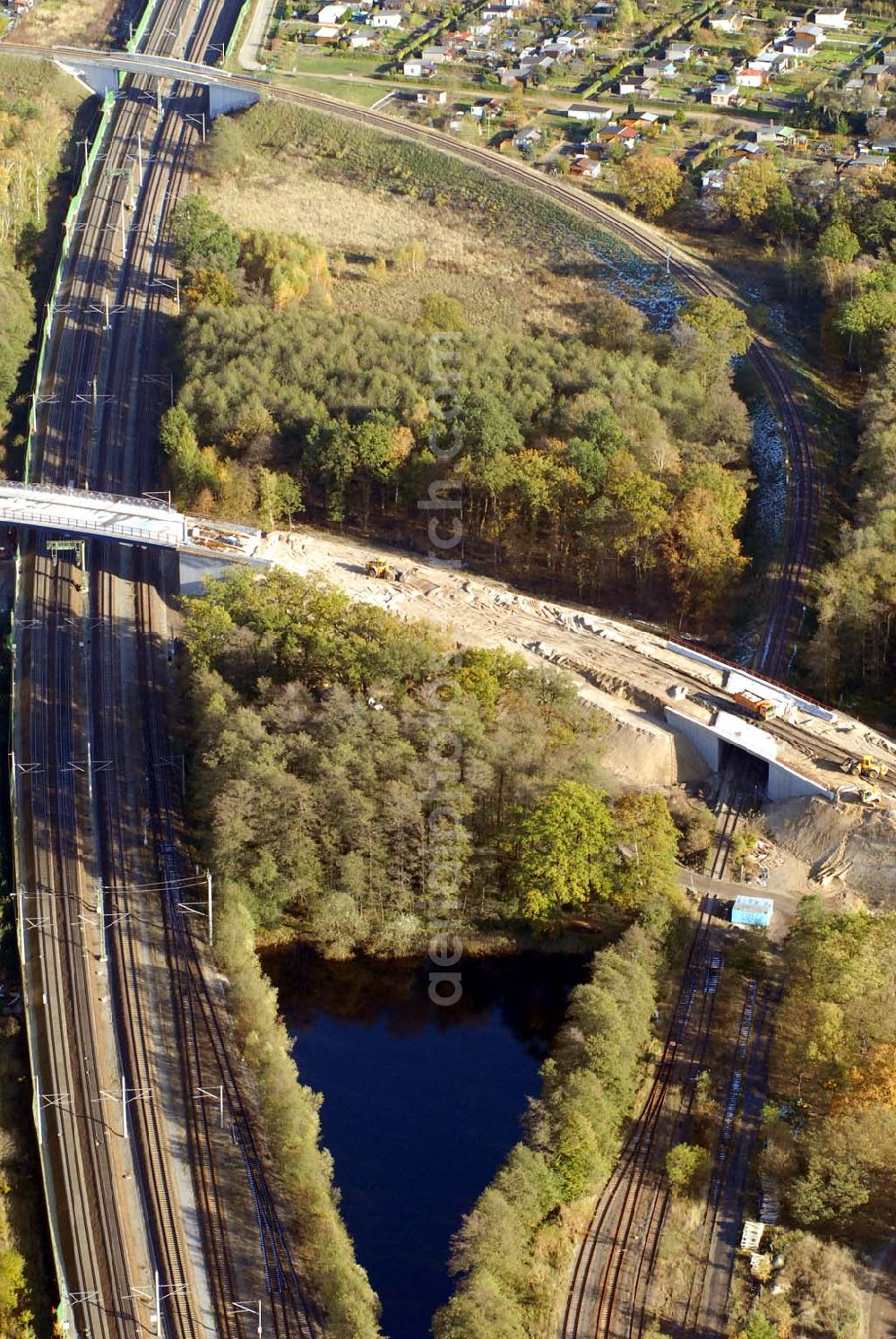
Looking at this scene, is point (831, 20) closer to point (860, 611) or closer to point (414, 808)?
point (860, 611)

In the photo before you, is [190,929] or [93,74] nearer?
[190,929]

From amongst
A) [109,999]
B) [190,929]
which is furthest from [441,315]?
[109,999]

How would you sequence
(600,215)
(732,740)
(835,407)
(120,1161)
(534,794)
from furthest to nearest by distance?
(600,215)
(835,407)
(732,740)
(534,794)
(120,1161)

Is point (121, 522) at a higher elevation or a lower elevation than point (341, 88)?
lower

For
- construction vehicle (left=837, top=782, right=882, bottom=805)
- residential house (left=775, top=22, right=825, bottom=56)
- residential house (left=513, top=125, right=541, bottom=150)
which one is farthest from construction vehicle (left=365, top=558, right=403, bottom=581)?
residential house (left=775, top=22, right=825, bottom=56)

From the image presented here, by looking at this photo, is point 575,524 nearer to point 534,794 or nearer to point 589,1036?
point 534,794

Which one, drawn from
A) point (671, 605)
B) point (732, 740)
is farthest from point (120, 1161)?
point (671, 605)

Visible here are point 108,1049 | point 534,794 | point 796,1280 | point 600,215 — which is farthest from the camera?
point 600,215
